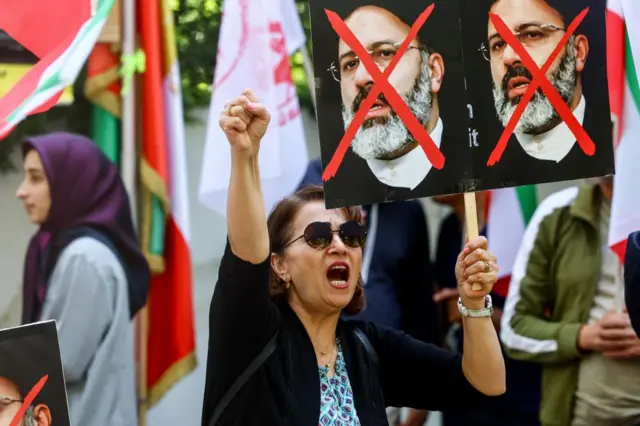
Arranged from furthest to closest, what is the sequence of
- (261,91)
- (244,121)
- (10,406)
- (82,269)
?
(261,91) → (82,269) → (10,406) → (244,121)

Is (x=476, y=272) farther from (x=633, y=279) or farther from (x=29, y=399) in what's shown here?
(x=29, y=399)

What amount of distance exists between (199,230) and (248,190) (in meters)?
2.01

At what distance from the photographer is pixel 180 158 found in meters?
3.42

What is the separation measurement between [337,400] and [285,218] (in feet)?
1.39

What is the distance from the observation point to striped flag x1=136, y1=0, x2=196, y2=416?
11.0 ft

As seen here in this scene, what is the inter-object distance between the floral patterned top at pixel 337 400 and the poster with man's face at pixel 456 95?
356 mm

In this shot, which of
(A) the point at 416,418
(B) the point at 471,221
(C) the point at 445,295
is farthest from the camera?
(C) the point at 445,295

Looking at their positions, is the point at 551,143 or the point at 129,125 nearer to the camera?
the point at 551,143

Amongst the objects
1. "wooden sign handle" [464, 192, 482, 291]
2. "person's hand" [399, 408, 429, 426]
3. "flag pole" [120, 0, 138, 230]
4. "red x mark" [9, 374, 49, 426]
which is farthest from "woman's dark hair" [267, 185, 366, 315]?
"person's hand" [399, 408, 429, 426]

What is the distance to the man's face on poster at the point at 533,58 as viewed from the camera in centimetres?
211

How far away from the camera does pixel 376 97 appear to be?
2004mm

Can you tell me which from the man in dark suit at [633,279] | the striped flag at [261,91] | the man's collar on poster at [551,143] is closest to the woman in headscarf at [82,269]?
the striped flag at [261,91]

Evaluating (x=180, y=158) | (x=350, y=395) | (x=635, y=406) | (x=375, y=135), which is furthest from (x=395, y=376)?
(x=180, y=158)

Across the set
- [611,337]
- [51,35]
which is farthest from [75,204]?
[611,337]
